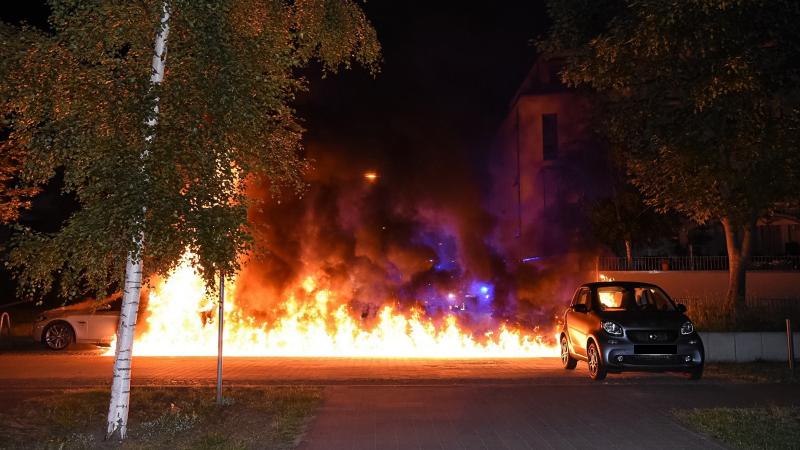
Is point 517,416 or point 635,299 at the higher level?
point 635,299

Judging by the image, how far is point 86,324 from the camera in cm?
1684

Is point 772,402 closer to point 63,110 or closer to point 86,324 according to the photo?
point 63,110

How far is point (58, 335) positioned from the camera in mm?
16891

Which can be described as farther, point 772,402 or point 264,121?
point 772,402

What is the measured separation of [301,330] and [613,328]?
29.8ft

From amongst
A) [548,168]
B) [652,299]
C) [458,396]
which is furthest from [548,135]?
[458,396]

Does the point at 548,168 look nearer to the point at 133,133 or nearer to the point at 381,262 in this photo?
the point at 381,262

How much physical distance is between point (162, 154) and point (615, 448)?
5504mm

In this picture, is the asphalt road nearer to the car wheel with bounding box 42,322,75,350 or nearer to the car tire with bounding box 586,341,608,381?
the car tire with bounding box 586,341,608,381

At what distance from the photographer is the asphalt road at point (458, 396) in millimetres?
7219

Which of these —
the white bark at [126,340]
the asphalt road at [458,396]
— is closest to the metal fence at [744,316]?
the asphalt road at [458,396]

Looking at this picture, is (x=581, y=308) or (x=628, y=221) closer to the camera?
(x=581, y=308)

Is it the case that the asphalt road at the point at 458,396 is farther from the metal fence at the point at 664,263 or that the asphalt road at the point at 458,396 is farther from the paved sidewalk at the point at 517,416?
the metal fence at the point at 664,263

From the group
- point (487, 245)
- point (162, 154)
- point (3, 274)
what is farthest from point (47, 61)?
point (3, 274)
